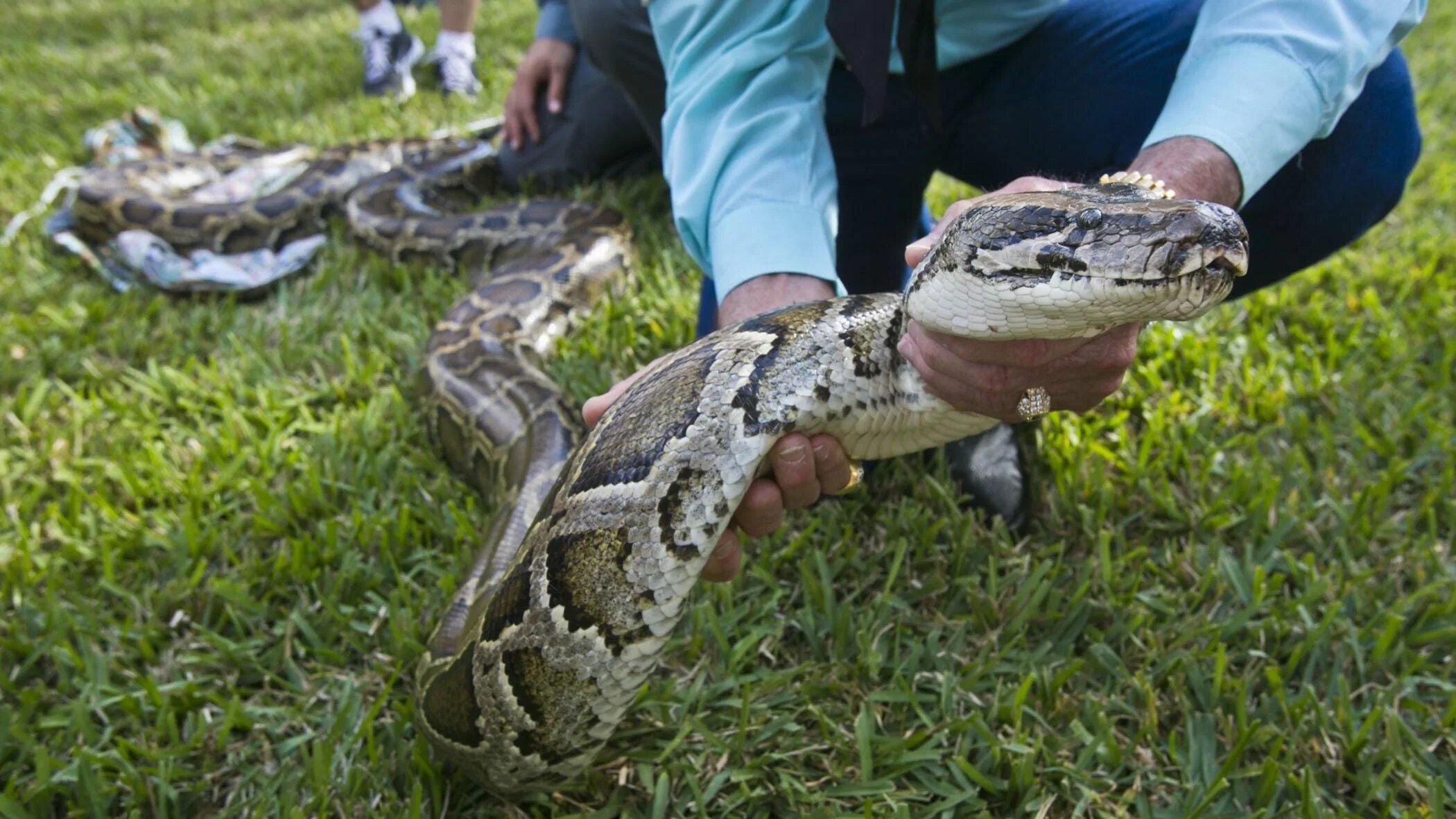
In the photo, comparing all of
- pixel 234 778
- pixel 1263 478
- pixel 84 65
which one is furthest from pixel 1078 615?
pixel 84 65

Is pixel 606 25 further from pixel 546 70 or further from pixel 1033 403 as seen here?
pixel 1033 403

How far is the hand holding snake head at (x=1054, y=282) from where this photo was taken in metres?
1.63

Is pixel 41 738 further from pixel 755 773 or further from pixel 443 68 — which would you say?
pixel 443 68

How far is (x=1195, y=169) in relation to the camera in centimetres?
226

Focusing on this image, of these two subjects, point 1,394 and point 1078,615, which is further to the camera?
point 1,394

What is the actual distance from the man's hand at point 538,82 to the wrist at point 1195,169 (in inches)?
150

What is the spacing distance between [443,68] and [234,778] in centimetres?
625

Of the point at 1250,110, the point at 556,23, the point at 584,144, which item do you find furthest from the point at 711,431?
the point at 556,23

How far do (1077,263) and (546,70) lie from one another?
174 inches

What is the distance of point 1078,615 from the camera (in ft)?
8.83

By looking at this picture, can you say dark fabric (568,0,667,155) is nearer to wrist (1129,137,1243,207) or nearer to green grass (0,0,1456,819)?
green grass (0,0,1456,819)

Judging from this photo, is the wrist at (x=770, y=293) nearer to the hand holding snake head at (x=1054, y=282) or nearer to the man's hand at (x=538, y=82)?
the hand holding snake head at (x=1054, y=282)

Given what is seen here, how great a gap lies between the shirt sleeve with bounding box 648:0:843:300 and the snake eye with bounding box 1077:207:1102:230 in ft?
3.13

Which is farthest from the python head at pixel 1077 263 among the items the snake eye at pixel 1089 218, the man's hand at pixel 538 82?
the man's hand at pixel 538 82
